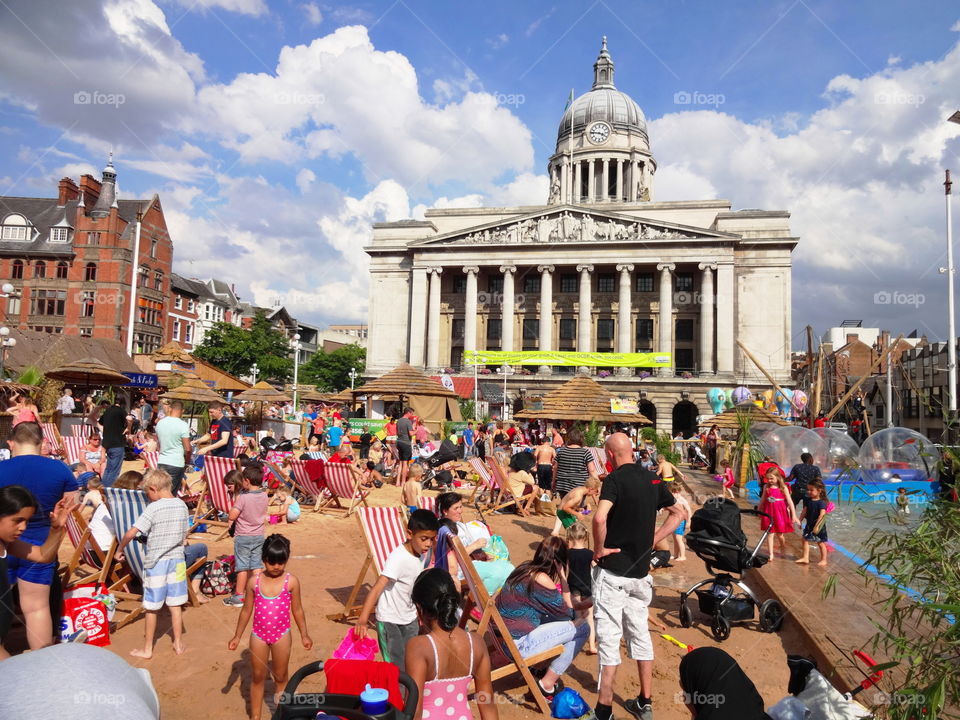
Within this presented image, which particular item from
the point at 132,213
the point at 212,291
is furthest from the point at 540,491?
the point at 212,291

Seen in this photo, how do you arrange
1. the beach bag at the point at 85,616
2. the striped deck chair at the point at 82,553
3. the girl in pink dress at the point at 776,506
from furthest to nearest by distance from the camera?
the girl in pink dress at the point at 776,506 → the striped deck chair at the point at 82,553 → the beach bag at the point at 85,616

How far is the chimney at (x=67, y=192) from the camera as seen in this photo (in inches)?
2034

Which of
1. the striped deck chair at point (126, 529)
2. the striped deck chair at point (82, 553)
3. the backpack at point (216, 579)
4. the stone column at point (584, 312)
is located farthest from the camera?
the stone column at point (584, 312)

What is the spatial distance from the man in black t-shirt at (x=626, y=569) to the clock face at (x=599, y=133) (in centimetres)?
6991

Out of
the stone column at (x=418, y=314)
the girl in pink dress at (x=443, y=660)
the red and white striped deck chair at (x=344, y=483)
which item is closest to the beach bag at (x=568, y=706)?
the girl in pink dress at (x=443, y=660)

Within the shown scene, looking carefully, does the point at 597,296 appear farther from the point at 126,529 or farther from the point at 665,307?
the point at 126,529

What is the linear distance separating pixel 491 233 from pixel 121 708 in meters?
49.4

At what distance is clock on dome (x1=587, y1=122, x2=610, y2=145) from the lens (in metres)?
69.1

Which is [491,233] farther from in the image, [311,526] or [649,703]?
[649,703]

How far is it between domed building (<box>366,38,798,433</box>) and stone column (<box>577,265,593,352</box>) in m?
0.11

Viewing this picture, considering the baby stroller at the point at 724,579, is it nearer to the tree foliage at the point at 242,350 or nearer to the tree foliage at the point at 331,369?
the tree foliage at the point at 242,350

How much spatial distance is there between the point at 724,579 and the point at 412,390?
57.3 feet

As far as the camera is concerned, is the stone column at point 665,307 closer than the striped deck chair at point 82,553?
No

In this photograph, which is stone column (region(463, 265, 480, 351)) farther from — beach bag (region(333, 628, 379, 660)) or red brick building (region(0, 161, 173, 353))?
beach bag (region(333, 628, 379, 660))
